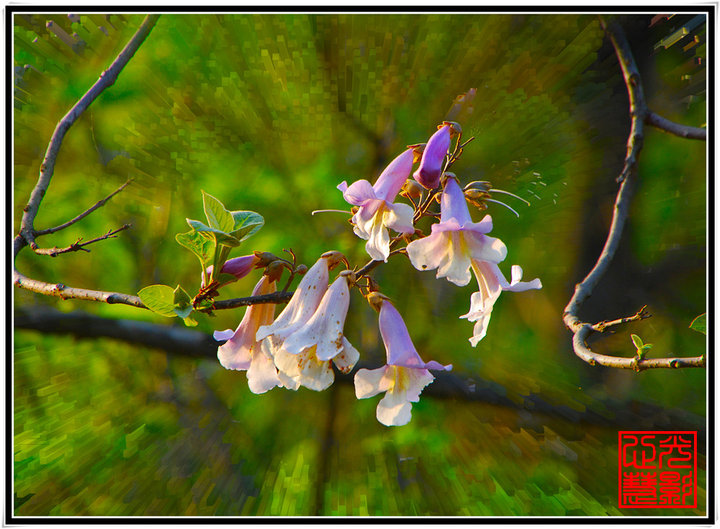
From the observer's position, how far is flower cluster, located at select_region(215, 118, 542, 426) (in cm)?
32

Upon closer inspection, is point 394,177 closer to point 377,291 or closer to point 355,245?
point 377,291

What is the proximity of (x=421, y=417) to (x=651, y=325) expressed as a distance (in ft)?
1.69

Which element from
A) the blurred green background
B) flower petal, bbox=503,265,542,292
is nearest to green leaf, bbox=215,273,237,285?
flower petal, bbox=503,265,542,292

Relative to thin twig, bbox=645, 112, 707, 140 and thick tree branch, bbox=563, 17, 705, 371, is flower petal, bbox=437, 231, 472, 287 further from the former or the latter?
thin twig, bbox=645, 112, 707, 140

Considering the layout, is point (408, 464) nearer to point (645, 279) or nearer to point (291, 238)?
point (291, 238)

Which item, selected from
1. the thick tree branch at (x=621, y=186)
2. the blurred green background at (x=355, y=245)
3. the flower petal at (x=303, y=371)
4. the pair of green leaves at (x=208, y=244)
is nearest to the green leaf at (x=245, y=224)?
the pair of green leaves at (x=208, y=244)

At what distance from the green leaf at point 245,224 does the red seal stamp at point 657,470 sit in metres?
0.57

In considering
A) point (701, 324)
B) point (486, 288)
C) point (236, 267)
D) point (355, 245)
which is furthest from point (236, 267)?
point (355, 245)

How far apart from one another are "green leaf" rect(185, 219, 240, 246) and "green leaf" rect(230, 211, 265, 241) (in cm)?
1

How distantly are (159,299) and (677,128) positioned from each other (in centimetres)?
82

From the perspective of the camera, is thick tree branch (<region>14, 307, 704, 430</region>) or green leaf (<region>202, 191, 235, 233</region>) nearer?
green leaf (<region>202, 191, 235, 233</region>)

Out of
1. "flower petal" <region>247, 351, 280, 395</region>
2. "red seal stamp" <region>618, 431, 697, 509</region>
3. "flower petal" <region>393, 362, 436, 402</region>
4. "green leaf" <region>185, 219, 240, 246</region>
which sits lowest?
"red seal stamp" <region>618, 431, 697, 509</region>

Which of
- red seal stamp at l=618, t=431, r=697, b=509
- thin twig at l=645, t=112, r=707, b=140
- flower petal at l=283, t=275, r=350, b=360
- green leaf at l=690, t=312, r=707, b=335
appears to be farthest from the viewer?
thin twig at l=645, t=112, r=707, b=140

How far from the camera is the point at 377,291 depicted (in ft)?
1.32
